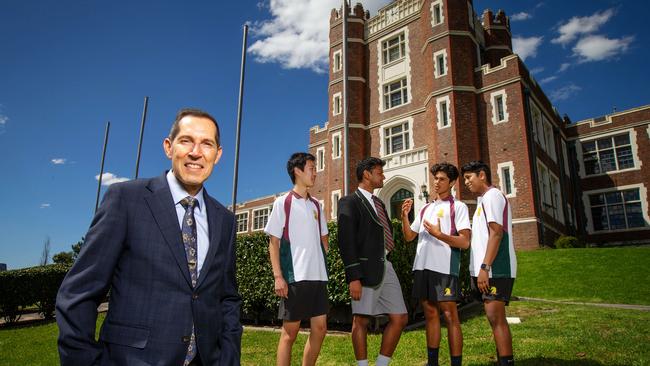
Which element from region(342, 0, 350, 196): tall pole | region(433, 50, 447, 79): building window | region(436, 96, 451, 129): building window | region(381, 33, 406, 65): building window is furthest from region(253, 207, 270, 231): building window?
region(342, 0, 350, 196): tall pole

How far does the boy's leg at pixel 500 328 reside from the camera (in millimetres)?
3660

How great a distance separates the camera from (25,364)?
5.71 m

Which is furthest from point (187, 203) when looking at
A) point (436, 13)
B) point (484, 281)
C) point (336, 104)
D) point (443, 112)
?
point (336, 104)

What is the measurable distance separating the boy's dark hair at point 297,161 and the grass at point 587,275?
916cm

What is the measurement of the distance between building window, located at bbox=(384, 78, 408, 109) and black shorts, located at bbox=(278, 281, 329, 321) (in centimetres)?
2109

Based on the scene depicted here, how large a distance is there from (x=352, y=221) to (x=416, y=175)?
18.0 metres

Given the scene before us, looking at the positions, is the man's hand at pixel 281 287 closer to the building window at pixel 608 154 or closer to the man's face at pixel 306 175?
the man's face at pixel 306 175

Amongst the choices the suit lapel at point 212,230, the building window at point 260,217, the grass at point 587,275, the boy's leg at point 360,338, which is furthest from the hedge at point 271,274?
the building window at point 260,217

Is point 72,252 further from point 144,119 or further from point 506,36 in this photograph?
point 506,36

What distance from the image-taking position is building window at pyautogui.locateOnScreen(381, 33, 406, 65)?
956 inches

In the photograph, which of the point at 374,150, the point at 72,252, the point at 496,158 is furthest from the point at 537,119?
the point at 72,252

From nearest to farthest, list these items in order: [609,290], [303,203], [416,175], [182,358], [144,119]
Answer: [182,358] → [303,203] → [609,290] → [144,119] → [416,175]

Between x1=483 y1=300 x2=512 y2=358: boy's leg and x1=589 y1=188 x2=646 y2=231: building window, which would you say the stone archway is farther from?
x1=483 y1=300 x2=512 y2=358: boy's leg

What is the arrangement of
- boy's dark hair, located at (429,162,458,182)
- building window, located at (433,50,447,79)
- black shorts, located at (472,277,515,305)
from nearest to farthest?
black shorts, located at (472,277,515,305), boy's dark hair, located at (429,162,458,182), building window, located at (433,50,447,79)
